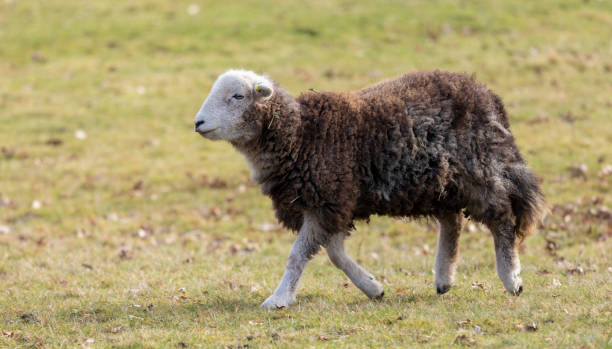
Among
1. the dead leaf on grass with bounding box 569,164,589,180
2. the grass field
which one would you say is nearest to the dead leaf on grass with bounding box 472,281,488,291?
the grass field

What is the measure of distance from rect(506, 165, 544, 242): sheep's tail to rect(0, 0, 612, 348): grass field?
30.4 inches

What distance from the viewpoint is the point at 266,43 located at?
81.3 feet

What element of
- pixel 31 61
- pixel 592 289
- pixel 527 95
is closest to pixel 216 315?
pixel 592 289

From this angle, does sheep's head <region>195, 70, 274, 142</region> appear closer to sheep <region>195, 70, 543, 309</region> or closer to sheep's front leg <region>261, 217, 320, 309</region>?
sheep <region>195, 70, 543, 309</region>

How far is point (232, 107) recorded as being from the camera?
757 centimetres

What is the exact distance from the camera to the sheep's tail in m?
7.84

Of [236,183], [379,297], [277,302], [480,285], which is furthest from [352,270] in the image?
[236,183]

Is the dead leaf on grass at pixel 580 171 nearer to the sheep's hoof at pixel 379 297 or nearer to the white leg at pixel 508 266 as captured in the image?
the white leg at pixel 508 266

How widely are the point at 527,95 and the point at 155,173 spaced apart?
1002 centimetres

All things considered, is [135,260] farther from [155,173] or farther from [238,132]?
[155,173]

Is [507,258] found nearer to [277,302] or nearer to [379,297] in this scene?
[379,297]

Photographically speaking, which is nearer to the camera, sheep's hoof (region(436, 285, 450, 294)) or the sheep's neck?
the sheep's neck

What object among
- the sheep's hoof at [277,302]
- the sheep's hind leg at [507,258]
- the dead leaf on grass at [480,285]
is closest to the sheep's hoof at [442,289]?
the dead leaf on grass at [480,285]

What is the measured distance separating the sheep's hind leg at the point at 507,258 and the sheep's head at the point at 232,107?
2920mm
